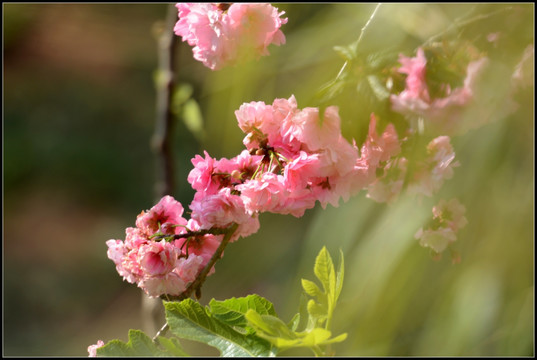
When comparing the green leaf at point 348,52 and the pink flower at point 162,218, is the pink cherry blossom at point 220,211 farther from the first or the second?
the green leaf at point 348,52

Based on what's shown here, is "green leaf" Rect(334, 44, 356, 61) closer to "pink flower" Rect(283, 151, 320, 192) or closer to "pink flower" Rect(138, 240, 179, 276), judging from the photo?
"pink flower" Rect(283, 151, 320, 192)

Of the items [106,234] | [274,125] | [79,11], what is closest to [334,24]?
[274,125]

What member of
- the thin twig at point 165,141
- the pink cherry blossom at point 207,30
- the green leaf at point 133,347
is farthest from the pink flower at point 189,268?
the thin twig at point 165,141

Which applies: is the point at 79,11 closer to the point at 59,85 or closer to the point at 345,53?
the point at 59,85

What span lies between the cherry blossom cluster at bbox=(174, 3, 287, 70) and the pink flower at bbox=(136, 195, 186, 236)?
0.51 feet

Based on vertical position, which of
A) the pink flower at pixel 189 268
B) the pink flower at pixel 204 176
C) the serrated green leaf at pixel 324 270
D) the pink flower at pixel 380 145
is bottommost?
the serrated green leaf at pixel 324 270

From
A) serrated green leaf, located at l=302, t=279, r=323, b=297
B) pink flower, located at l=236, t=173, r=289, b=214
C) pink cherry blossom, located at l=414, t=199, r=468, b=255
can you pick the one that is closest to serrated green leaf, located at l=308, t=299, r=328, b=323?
serrated green leaf, located at l=302, t=279, r=323, b=297

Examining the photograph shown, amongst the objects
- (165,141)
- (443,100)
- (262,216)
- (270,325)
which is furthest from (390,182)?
(262,216)

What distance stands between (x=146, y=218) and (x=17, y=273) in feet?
6.52

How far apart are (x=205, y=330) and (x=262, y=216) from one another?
1.65 meters

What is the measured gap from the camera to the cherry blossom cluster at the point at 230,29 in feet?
2.00

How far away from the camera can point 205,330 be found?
49cm

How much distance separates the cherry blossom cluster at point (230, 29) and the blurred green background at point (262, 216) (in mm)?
81

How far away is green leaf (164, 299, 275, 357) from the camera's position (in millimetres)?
475
